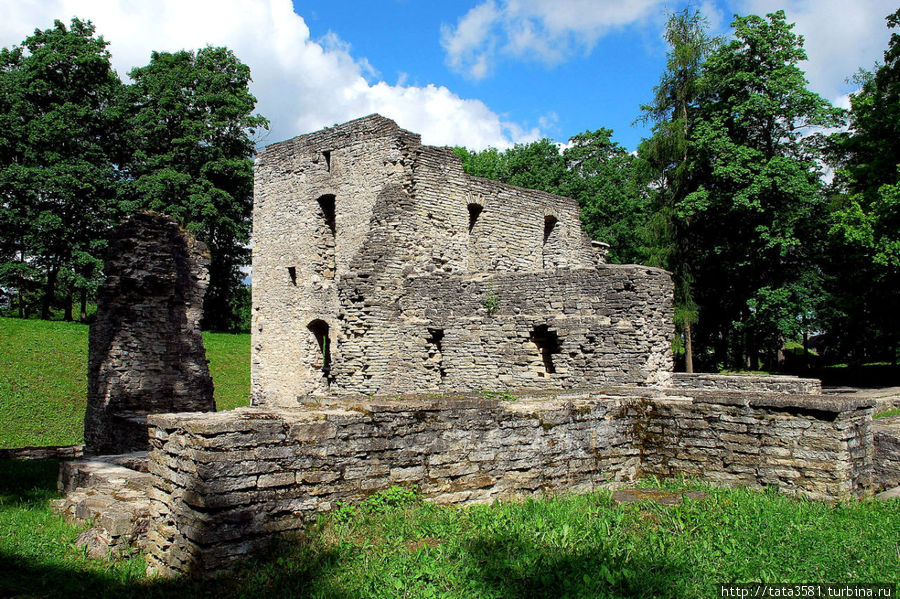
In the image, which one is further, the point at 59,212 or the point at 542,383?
the point at 59,212

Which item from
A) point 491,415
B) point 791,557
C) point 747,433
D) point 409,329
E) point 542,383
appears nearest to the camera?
point 791,557

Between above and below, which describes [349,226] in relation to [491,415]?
above

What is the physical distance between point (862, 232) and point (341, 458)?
21181 millimetres

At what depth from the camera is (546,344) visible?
12.3 meters

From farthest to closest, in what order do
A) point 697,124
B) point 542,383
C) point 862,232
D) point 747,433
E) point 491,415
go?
point 697,124 → point 862,232 → point 542,383 → point 747,433 → point 491,415

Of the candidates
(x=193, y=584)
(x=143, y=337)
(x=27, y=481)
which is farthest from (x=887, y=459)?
(x=143, y=337)

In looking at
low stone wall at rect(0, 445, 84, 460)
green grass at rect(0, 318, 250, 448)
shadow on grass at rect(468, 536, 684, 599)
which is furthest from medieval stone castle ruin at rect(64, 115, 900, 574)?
green grass at rect(0, 318, 250, 448)

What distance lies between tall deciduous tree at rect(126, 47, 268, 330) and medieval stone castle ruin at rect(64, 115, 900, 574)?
14388mm

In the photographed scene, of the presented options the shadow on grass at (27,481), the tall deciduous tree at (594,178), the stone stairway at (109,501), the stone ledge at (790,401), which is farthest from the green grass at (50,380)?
the tall deciduous tree at (594,178)

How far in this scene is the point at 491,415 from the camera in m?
6.03

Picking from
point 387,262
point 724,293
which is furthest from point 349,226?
point 724,293

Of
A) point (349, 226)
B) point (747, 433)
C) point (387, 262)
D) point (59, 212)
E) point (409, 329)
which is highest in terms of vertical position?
point (59, 212)

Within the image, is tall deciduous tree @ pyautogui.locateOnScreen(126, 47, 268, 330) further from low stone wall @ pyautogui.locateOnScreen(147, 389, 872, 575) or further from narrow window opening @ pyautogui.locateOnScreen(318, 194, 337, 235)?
low stone wall @ pyautogui.locateOnScreen(147, 389, 872, 575)

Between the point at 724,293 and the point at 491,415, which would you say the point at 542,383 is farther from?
the point at 724,293
